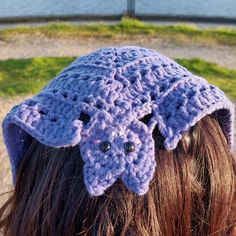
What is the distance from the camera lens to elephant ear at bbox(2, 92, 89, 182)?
20.4 inches

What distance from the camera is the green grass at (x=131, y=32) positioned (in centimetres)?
473

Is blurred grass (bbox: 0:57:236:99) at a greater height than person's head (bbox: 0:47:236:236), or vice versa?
person's head (bbox: 0:47:236:236)

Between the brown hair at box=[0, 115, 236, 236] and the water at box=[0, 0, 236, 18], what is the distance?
211 inches

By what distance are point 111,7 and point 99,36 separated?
1.54 metres

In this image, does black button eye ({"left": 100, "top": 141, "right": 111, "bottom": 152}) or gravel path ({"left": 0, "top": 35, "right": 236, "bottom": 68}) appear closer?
black button eye ({"left": 100, "top": 141, "right": 111, "bottom": 152})

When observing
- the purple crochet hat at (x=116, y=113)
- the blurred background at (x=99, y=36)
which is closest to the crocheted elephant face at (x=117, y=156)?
the purple crochet hat at (x=116, y=113)

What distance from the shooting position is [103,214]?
1.72 feet

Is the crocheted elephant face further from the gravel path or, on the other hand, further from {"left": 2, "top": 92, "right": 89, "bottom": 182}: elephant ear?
the gravel path

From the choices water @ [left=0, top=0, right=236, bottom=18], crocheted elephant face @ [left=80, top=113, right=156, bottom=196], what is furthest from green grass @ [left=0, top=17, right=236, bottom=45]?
crocheted elephant face @ [left=80, top=113, right=156, bottom=196]

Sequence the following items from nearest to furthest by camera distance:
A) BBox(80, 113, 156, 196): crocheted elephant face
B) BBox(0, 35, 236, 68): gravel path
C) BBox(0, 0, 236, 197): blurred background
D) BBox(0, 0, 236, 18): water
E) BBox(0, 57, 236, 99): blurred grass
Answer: BBox(80, 113, 156, 196): crocheted elephant face → BBox(0, 57, 236, 99): blurred grass → BBox(0, 0, 236, 197): blurred background → BBox(0, 35, 236, 68): gravel path → BBox(0, 0, 236, 18): water

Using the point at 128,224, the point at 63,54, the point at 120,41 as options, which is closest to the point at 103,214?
the point at 128,224

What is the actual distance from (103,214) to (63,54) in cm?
381

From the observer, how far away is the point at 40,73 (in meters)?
3.61

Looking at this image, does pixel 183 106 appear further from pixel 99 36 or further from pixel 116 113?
pixel 99 36
